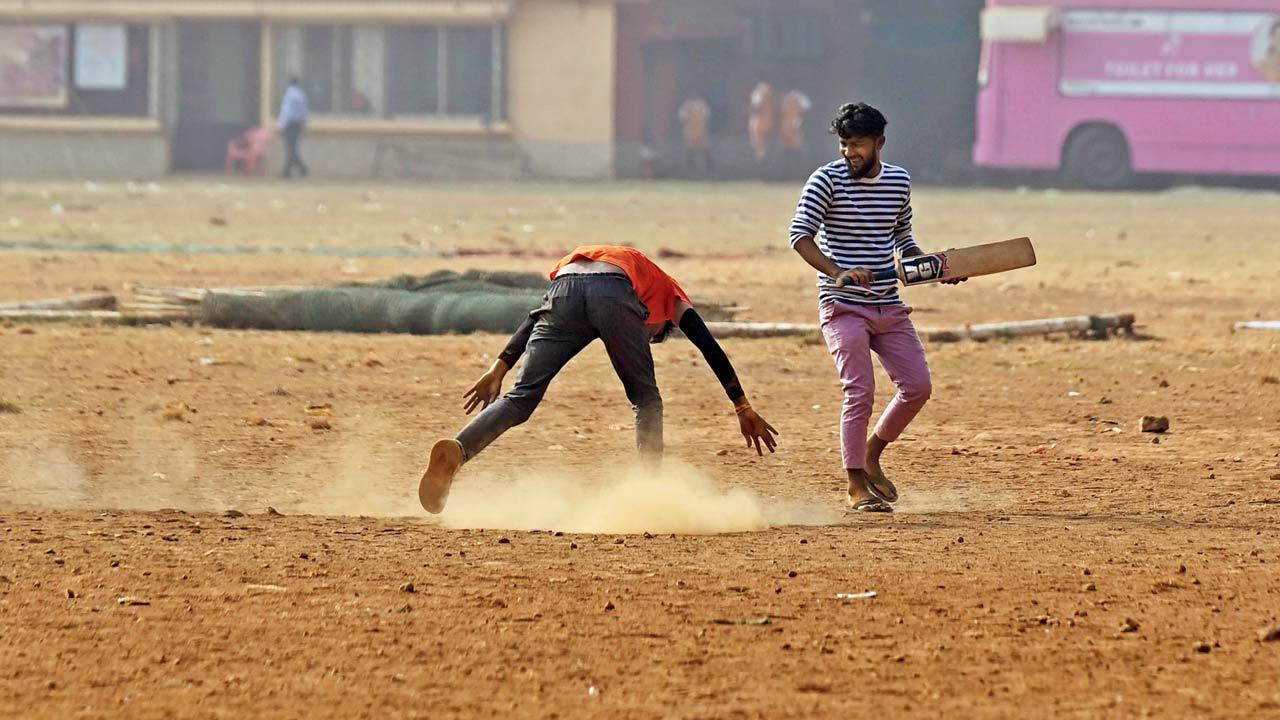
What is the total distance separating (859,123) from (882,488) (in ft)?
4.39

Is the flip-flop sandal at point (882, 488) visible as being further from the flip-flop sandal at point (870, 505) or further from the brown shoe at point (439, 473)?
the brown shoe at point (439, 473)

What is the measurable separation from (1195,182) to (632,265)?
1215 inches

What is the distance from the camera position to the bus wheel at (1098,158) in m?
33.2

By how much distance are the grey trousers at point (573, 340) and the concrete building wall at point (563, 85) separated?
3226cm

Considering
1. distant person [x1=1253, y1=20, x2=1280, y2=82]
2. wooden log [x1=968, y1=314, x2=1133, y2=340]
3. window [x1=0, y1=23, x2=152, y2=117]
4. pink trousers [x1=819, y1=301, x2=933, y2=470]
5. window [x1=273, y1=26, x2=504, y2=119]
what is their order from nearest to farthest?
1. pink trousers [x1=819, y1=301, x2=933, y2=470]
2. wooden log [x1=968, y1=314, x2=1133, y2=340]
3. distant person [x1=1253, y1=20, x2=1280, y2=82]
4. window [x1=273, y1=26, x2=504, y2=119]
5. window [x1=0, y1=23, x2=152, y2=117]

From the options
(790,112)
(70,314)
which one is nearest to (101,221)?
(70,314)

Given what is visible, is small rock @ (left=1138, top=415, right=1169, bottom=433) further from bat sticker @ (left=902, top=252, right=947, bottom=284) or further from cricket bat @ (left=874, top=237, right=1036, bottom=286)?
bat sticker @ (left=902, top=252, right=947, bottom=284)

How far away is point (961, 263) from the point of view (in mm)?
6867

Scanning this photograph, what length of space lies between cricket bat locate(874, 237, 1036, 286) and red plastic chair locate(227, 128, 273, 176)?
109ft

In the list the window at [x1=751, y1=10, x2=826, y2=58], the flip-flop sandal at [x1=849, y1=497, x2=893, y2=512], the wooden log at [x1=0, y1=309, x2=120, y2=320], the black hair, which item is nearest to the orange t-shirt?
the black hair

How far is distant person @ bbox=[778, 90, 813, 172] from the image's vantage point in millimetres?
38750

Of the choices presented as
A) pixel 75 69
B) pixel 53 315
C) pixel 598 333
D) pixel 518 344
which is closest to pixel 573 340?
pixel 598 333

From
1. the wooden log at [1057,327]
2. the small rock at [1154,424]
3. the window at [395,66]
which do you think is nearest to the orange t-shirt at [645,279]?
the small rock at [1154,424]

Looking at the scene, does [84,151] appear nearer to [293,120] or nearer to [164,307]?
[293,120]
